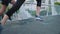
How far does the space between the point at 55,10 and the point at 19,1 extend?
10.5 feet

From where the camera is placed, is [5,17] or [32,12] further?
[32,12]

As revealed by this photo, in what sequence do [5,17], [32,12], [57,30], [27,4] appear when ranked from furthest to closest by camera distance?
[27,4] < [32,12] < [57,30] < [5,17]

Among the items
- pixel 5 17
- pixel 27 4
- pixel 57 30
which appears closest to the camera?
pixel 5 17

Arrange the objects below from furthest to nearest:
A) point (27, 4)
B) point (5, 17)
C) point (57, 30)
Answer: point (27, 4), point (57, 30), point (5, 17)

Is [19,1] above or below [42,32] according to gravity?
above

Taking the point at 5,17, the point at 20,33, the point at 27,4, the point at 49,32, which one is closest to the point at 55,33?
the point at 49,32

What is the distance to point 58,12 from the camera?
6148 millimetres

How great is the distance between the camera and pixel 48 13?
6082 millimetres

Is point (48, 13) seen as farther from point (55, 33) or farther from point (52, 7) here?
point (55, 33)

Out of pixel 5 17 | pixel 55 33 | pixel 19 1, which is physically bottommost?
pixel 55 33

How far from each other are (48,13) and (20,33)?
2.86 meters

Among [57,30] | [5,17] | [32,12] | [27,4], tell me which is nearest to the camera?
[5,17]

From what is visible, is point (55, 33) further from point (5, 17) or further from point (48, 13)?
point (48, 13)

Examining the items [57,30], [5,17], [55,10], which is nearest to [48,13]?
[55,10]
